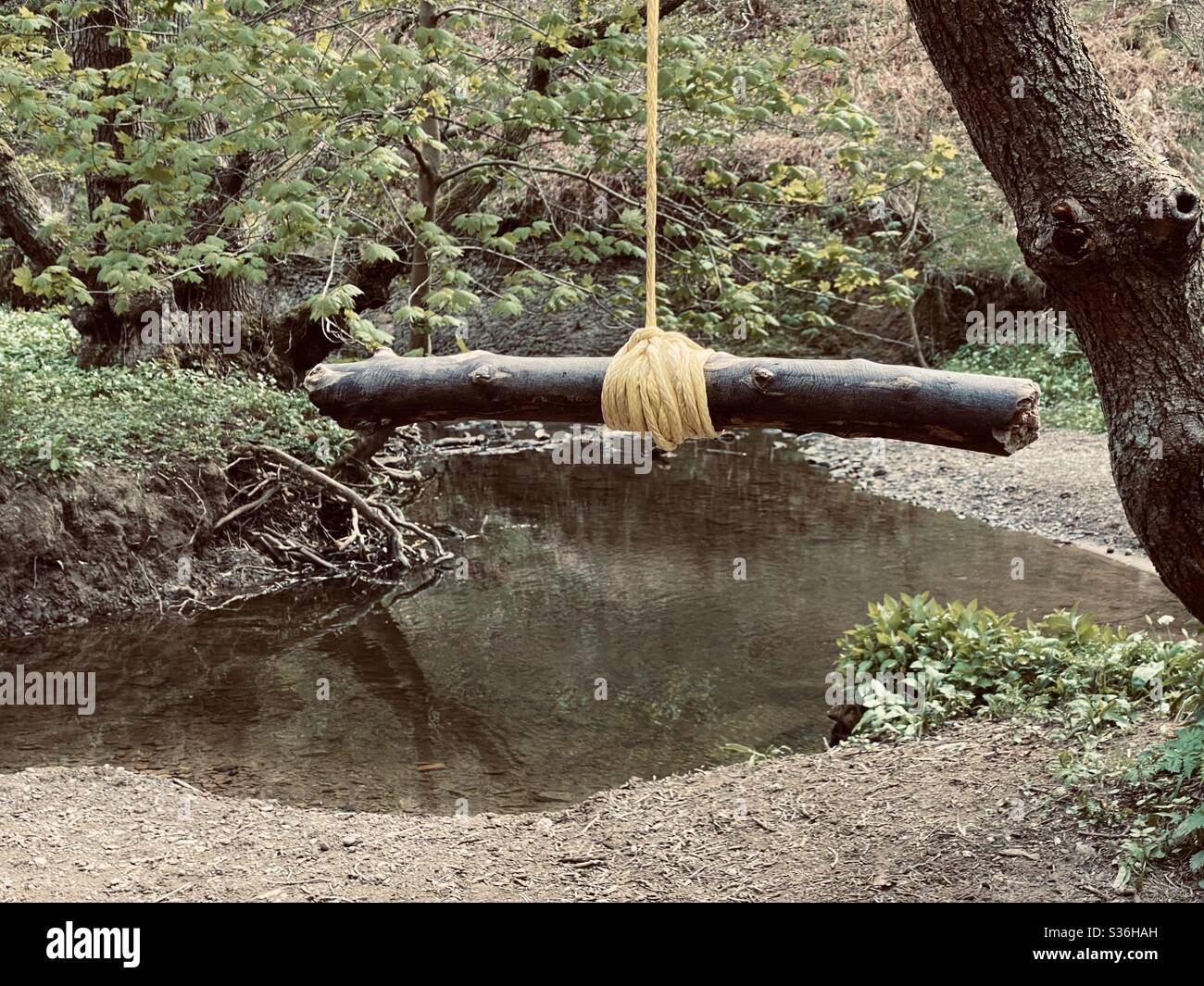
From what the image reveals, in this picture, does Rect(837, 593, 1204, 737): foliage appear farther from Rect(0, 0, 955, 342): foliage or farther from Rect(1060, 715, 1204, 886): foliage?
Rect(0, 0, 955, 342): foliage

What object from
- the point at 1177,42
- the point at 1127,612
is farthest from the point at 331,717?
the point at 1177,42

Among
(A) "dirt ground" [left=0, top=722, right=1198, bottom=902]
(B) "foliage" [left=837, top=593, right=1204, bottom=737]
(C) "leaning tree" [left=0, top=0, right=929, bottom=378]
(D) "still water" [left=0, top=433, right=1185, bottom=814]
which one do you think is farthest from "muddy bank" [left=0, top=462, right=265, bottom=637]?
(B) "foliage" [left=837, top=593, right=1204, bottom=737]

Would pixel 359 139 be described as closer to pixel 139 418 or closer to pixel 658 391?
pixel 139 418

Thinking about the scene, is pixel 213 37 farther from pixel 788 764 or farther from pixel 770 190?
pixel 788 764

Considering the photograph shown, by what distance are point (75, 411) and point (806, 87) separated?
1589 centimetres

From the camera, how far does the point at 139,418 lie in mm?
9367

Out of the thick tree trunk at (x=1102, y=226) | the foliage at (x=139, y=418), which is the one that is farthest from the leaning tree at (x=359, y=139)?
the thick tree trunk at (x=1102, y=226)

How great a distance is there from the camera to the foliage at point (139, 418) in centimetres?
849

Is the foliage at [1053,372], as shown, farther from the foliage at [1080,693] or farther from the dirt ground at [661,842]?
the dirt ground at [661,842]

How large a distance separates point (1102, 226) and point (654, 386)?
1231 mm

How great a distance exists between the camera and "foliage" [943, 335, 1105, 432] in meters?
15.0

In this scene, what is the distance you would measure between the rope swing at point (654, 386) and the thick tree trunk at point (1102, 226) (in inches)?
35.7

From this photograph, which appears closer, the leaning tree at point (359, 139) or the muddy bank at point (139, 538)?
the leaning tree at point (359, 139)

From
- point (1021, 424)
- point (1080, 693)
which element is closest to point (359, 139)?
point (1080, 693)
